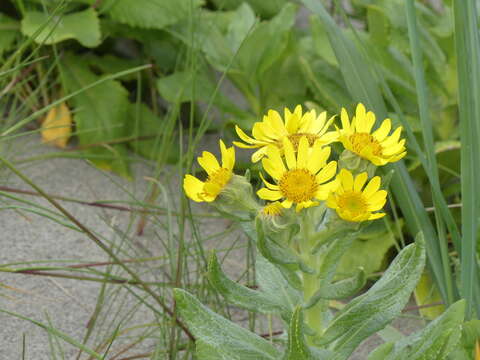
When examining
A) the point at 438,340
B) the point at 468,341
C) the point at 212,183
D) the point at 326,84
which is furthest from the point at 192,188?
the point at 326,84

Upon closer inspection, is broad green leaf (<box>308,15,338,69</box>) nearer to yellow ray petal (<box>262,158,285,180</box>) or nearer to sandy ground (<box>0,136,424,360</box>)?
sandy ground (<box>0,136,424,360</box>)

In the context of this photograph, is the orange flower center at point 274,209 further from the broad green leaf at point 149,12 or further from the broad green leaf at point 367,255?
the broad green leaf at point 149,12

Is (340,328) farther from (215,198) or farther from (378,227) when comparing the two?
(378,227)

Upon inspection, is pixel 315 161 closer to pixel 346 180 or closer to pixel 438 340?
pixel 346 180

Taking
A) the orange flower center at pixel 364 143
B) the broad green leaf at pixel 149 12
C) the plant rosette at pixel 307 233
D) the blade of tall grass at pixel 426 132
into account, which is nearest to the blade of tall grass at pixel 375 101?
the blade of tall grass at pixel 426 132

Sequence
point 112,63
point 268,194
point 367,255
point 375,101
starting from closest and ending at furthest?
point 268,194
point 375,101
point 367,255
point 112,63

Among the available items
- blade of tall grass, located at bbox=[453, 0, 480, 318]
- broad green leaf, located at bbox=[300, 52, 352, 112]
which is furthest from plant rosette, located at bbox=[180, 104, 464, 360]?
broad green leaf, located at bbox=[300, 52, 352, 112]

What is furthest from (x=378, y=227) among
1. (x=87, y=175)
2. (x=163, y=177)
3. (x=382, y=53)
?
(x=87, y=175)
